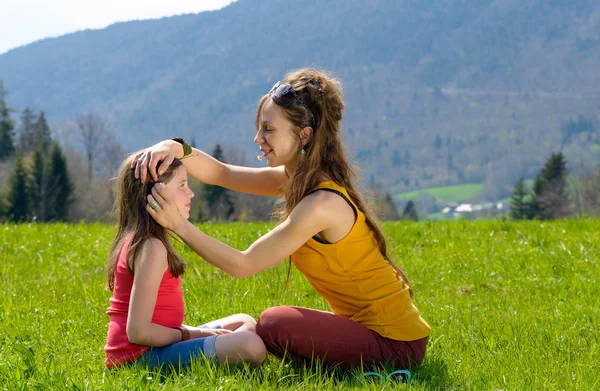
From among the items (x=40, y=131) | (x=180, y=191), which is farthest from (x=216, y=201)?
(x=180, y=191)

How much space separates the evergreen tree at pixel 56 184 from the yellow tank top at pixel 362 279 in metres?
65.2

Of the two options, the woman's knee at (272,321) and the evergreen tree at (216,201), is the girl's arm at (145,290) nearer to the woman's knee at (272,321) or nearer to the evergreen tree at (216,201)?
the woman's knee at (272,321)

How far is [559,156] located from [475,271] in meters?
75.5

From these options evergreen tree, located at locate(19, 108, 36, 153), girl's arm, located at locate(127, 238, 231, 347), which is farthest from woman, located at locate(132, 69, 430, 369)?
evergreen tree, located at locate(19, 108, 36, 153)

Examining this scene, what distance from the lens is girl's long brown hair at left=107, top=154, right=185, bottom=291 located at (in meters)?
4.45

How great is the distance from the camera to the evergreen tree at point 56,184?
6731cm

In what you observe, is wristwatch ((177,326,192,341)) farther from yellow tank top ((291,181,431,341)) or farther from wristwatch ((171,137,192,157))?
wristwatch ((171,137,192,157))

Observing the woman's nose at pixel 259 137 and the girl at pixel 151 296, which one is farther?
the woman's nose at pixel 259 137

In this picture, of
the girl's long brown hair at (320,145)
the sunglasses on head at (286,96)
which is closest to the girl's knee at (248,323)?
the girl's long brown hair at (320,145)

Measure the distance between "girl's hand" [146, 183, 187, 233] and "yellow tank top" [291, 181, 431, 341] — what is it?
875 mm

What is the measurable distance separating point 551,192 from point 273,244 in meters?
77.5

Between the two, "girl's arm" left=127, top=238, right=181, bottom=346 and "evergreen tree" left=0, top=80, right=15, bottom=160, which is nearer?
"girl's arm" left=127, top=238, right=181, bottom=346

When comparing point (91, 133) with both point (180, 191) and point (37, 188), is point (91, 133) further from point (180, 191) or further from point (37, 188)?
point (180, 191)

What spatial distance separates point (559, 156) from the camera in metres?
79.1
